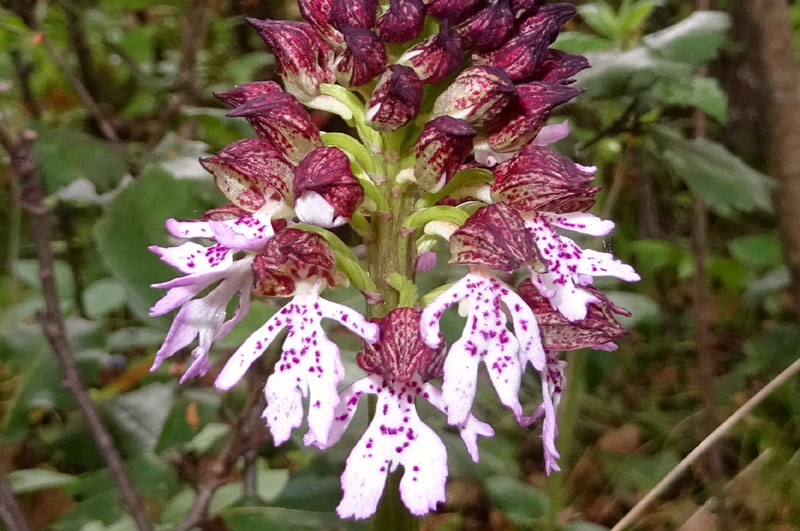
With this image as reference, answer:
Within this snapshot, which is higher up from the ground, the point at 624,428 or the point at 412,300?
the point at 412,300

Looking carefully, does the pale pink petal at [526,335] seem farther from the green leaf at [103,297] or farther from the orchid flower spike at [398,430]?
the green leaf at [103,297]

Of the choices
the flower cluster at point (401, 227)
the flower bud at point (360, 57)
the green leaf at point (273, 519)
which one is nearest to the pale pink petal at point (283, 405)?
the flower cluster at point (401, 227)

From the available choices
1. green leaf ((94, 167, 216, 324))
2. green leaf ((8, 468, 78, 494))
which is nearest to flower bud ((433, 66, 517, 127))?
green leaf ((94, 167, 216, 324))

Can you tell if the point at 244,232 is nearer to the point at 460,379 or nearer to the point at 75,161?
the point at 460,379

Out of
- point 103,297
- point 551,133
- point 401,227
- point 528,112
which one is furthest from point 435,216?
point 103,297

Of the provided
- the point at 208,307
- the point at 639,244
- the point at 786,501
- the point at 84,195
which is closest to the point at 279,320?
the point at 208,307

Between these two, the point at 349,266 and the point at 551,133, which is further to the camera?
the point at 551,133

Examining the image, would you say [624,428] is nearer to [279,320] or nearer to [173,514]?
[173,514]
